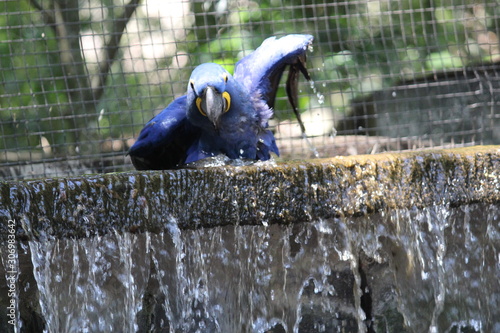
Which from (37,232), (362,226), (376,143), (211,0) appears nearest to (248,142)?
(362,226)

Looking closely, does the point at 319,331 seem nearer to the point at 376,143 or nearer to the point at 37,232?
the point at 37,232

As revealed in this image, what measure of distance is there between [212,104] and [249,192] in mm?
741

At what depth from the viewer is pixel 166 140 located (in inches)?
130

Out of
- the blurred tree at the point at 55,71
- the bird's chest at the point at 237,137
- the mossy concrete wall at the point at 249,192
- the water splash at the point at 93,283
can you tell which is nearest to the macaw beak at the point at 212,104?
the bird's chest at the point at 237,137

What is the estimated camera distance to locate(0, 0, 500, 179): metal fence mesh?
192 inches

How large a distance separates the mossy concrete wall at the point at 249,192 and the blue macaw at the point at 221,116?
29.1 inches

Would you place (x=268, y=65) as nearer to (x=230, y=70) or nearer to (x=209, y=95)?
(x=209, y=95)

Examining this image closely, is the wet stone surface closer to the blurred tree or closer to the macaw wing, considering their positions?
the macaw wing

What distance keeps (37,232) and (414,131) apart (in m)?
3.83

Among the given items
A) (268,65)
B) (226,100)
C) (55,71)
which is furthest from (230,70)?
(226,100)

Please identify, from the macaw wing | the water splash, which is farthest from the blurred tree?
the water splash

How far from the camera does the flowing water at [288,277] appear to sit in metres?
2.35

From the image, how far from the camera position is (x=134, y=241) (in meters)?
2.35

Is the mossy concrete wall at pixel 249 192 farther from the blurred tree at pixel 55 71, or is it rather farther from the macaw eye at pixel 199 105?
the blurred tree at pixel 55 71
